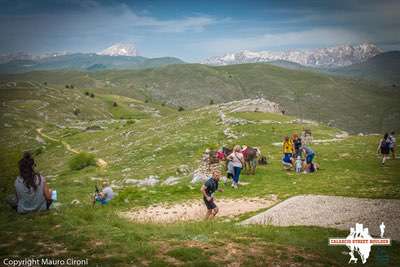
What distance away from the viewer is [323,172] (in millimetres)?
33906

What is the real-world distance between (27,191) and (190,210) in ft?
35.9

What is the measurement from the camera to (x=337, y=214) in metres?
19.5

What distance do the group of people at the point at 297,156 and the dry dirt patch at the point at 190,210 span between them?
10.4m

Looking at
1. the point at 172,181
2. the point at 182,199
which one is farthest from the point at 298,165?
the point at 182,199

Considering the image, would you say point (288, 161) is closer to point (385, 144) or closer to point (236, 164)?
point (236, 164)

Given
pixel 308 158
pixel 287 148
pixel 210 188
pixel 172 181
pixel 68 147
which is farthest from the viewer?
pixel 68 147

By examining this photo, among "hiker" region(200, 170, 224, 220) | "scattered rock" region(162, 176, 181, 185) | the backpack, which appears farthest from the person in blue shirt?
"hiker" region(200, 170, 224, 220)

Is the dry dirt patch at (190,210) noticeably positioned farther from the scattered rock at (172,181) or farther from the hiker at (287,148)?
the hiker at (287,148)

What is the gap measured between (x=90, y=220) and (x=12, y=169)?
36.2 feet

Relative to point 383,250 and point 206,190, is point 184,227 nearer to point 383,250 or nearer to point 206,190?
point 206,190

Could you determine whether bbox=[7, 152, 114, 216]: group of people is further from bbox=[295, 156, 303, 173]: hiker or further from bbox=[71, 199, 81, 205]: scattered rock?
bbox=[295, 156, 303, 173]: hiker

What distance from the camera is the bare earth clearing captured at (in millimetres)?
17672

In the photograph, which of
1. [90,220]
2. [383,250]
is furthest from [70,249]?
[383,250]

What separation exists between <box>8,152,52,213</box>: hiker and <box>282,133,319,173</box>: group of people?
24084mm
